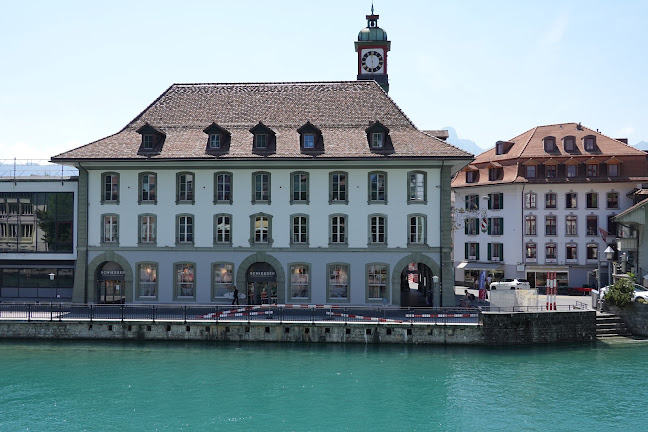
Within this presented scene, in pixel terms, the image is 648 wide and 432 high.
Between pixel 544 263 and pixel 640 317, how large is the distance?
1855 centimetres

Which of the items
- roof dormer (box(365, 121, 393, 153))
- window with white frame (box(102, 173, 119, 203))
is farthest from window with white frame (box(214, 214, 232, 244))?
roof dormer (box(365, 121, 393, 153))

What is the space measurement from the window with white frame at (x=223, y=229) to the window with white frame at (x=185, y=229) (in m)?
1.85

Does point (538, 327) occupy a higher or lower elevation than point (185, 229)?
lower

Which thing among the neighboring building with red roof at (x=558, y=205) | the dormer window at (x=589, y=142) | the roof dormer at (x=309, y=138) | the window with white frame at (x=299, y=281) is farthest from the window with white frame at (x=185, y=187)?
the dormer window at (x=589, y=142)

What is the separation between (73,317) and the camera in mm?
38250

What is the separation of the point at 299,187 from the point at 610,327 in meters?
22.1

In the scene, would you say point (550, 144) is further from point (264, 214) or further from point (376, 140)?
point (264, 214)

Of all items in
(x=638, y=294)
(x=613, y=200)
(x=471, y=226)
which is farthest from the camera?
(x=471, y=226)

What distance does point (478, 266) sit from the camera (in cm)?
6009

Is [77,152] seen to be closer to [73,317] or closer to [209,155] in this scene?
[209,155]

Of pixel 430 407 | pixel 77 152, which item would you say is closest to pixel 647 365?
pixel 430 407

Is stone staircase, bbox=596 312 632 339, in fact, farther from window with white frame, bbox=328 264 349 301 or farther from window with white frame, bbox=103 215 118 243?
window with white frame, bbox=103 215 118 243

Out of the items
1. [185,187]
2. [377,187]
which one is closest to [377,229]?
[377,187]

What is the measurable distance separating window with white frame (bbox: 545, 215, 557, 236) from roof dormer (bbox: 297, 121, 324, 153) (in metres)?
25.7
